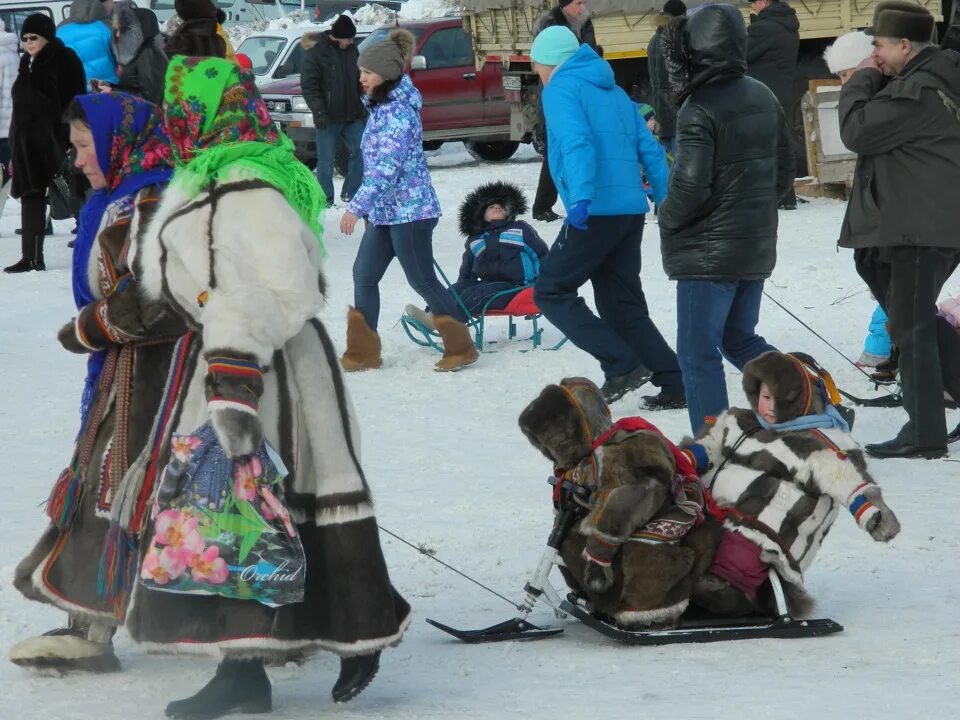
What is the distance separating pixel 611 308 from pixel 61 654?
4060mm

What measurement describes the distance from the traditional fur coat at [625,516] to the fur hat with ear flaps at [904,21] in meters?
2.61

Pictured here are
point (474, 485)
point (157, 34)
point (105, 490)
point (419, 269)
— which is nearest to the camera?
point (105, 490)

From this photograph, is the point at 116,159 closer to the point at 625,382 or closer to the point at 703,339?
the point at 703,339

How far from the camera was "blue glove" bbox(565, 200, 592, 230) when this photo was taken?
24.0ft

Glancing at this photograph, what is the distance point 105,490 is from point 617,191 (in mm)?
3840

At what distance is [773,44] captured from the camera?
12539mm

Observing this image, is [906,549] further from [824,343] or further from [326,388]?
[824,343]

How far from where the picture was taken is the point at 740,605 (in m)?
4.64

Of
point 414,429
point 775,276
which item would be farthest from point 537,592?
point 775,276

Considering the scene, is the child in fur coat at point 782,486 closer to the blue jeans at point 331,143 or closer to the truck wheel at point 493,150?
the blue jeans at point 331,143

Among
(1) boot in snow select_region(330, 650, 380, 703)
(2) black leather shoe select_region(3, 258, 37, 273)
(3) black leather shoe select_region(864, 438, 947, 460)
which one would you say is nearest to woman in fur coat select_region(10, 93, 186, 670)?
(1) boot in snow select_region(330, 650, 380, 703)

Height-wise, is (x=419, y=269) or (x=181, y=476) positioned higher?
(x=181, y=476)

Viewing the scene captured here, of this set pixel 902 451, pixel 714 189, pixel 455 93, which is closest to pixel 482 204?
pixel 714 189

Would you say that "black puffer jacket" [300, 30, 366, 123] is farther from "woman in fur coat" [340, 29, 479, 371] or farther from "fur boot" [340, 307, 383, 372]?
"fur boot" [340, 307, 383, 372]
